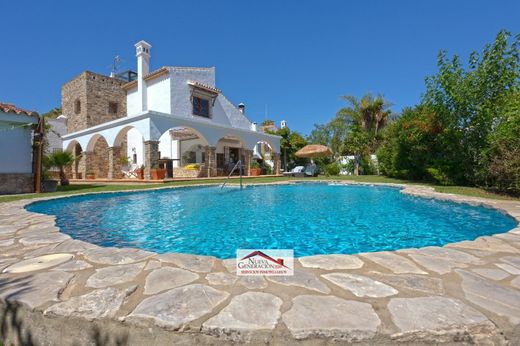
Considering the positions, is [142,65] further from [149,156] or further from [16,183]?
[16,183]

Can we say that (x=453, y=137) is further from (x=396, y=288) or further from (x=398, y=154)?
(x=396, y=288)

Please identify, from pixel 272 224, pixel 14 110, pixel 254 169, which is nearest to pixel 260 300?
pixel 272 224

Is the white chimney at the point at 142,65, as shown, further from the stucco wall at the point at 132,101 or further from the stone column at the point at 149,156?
the stone column at the point at 149,156

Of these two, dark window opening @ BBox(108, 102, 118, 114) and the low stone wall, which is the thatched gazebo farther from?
the low stone wall

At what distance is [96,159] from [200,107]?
902cm

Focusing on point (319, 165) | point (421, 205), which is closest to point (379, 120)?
point (319, 165)

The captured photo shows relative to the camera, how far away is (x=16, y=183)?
9.84 m

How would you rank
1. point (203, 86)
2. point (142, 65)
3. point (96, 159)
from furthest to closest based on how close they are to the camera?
point (203, 86), point (142, 65), point (96, 159)

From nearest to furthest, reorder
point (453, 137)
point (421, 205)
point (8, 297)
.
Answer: point (8, 297) < point (421, 205) < point (453, 137)

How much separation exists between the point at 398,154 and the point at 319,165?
35.7 feet

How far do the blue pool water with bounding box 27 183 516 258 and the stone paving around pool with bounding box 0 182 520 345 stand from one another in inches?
63.4

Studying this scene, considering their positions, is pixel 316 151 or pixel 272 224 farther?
pixel 316 151

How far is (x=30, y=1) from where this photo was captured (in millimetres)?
9773

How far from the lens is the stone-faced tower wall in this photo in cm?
2159
